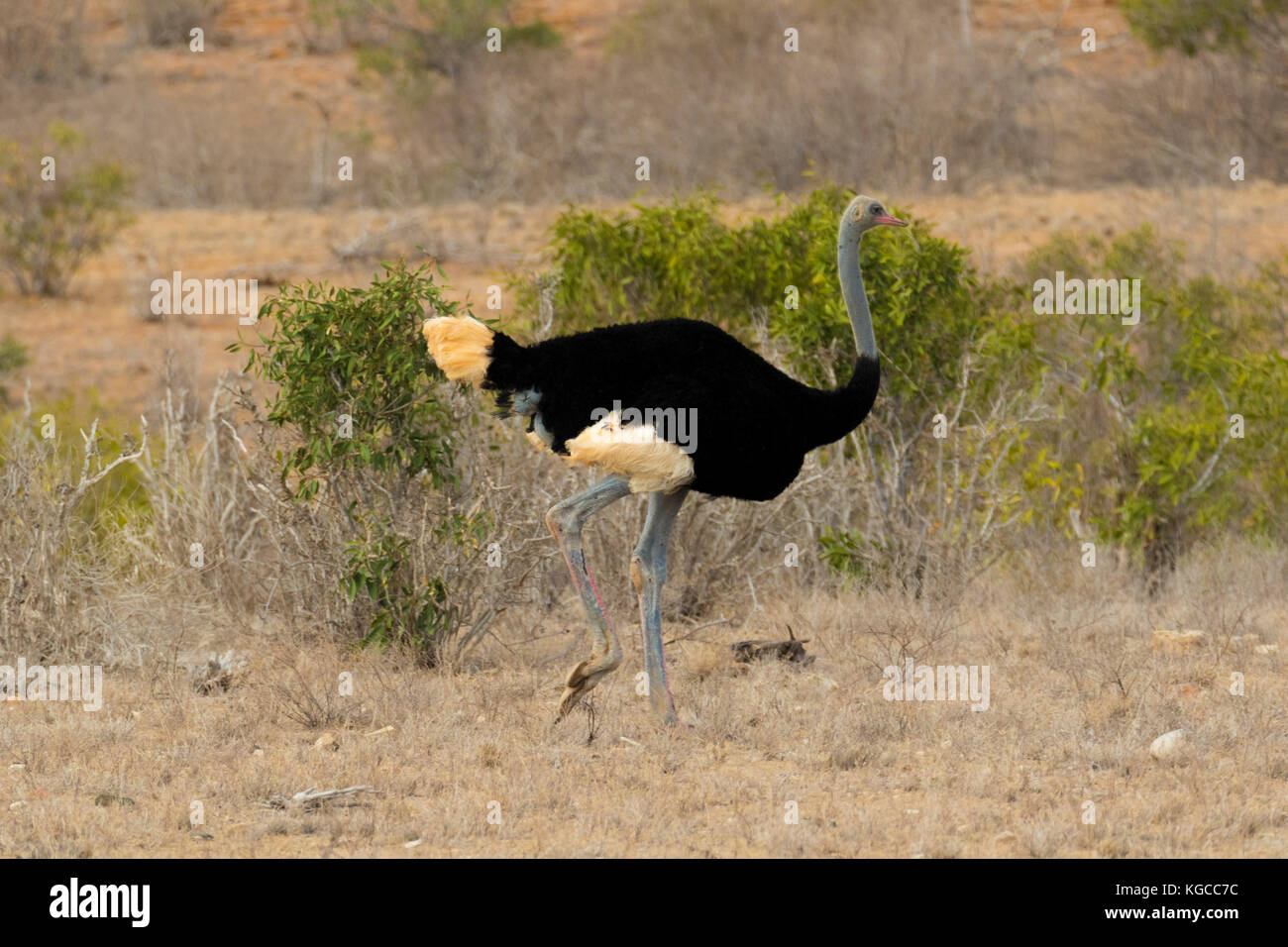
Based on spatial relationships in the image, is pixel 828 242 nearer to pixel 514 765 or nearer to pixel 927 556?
pixel 927 556

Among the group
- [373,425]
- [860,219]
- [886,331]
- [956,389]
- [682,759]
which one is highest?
[860,219]

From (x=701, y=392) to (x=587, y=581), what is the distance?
33.5 inches

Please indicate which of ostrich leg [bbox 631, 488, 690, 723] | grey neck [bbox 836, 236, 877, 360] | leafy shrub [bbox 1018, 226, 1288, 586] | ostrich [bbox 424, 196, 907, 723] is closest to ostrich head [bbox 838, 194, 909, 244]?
grey neck [bbox 836, 236, 877, 360]

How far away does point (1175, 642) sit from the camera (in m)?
7.71

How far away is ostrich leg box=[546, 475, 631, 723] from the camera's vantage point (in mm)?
6328

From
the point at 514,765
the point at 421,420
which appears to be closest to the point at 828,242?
the point at 421,420

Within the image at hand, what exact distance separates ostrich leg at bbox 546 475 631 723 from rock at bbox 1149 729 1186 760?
1.85 meters

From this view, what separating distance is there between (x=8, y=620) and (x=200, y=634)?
816 millimetres

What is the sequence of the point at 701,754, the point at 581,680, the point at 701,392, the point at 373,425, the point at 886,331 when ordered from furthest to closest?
the point at 886,331 < the point at 373,425 < the point at 581,680 < the point at 701,754 < the point at 701,392

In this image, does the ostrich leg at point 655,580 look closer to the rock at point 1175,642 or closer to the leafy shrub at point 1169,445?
the rock at point 1175,642

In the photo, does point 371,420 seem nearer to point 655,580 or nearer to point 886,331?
point 655,580

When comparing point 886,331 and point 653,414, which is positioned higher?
point 886,331

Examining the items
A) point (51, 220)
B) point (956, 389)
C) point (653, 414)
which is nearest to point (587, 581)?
point (653, 414)

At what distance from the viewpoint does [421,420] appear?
7594mm
